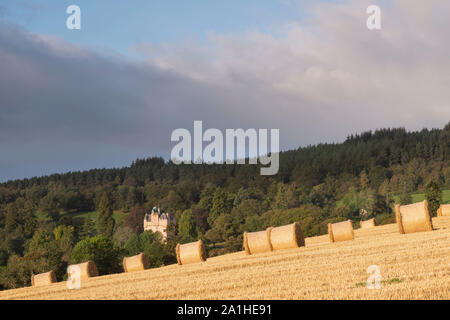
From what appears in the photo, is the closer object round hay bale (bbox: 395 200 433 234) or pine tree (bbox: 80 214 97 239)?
round hay bale (bbox: 395 200 433 234)

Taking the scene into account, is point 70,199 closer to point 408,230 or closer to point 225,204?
point 225,204

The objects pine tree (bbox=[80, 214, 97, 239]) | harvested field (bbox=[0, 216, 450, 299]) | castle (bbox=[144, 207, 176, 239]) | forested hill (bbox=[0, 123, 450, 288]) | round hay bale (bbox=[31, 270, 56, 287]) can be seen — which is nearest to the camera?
harvested field (bbox=[0, 216, 450, 299])

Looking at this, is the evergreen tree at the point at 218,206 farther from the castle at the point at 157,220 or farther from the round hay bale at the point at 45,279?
the round hay bale at the point at 45,279

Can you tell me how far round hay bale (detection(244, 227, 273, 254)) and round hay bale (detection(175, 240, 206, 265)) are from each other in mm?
1978

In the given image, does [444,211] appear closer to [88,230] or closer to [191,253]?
[191,253]

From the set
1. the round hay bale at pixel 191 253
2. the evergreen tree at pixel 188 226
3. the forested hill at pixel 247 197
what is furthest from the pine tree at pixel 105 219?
the round hay bale at pixel 191 253

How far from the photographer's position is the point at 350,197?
122m

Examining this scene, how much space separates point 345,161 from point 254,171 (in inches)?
1085

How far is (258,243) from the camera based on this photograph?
27875 millimetres

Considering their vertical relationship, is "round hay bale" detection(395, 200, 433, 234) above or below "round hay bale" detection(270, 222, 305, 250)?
above

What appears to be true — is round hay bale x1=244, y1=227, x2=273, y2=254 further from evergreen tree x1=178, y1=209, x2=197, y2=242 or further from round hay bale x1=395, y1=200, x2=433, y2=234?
evergreen tree x1=178, y1=209, x2=197, y2=242

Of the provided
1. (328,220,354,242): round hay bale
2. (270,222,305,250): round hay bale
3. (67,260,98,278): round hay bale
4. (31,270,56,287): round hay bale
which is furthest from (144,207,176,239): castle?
(270,222,305,250): round hay bale

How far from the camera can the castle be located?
157 metres

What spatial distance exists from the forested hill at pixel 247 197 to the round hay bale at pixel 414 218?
64173 mm
